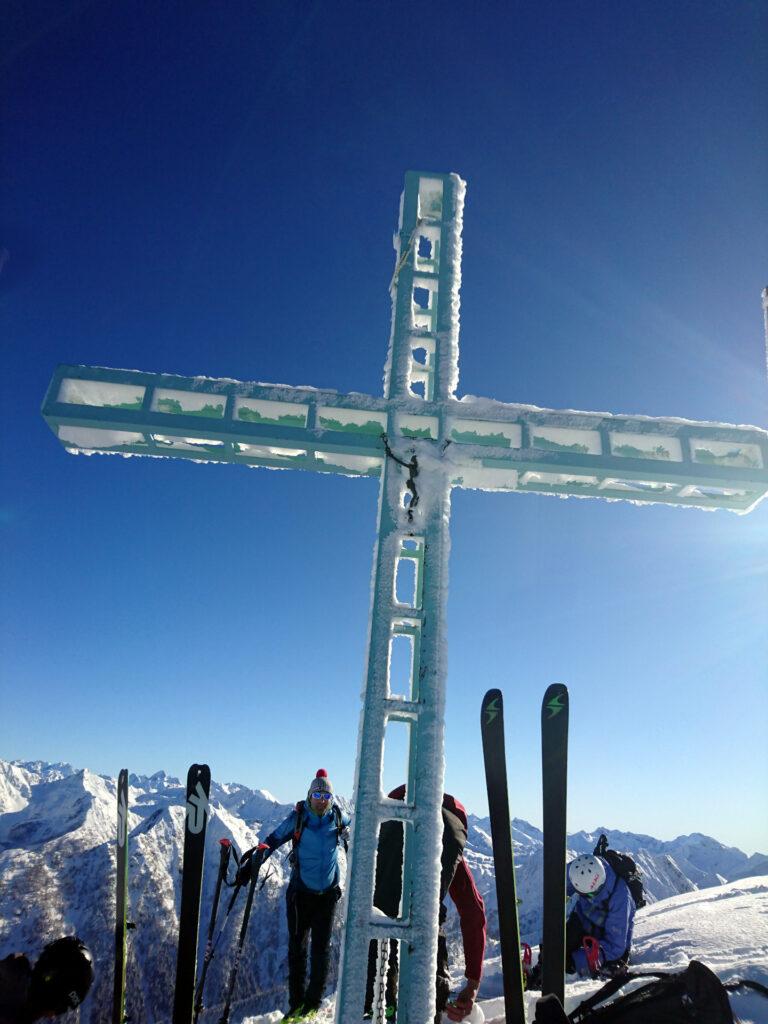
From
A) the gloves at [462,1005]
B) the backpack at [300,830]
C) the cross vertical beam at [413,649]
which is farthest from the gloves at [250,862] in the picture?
the cross vertical beam at [413,649]

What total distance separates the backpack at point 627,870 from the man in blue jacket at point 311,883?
2973mm

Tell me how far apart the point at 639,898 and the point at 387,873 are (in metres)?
4.26

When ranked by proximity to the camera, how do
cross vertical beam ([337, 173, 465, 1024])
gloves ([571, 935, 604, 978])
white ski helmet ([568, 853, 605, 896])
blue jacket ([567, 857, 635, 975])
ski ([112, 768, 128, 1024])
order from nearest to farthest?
cross vertical beam ([337, 173, 465, 1024])
ski ([112, 768, 128, 1024])
gloves ([571, 935, 604, 978])
blue jacket ([567, 857, 635, 975])
white ski helmet ([568, 853, 605, 896])

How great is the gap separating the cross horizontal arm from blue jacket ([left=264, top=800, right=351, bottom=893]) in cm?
414

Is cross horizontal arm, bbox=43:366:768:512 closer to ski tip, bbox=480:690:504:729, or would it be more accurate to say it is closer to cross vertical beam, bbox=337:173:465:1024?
cross vertical beam, bbox=337:173:465:1024

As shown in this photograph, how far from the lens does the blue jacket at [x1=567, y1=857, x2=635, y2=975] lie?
19.2ft

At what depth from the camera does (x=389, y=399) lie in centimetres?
492

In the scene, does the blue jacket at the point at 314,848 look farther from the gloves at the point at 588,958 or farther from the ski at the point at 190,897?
the gloves at the point at 588,958

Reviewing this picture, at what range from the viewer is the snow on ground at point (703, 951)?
4305 millimetres

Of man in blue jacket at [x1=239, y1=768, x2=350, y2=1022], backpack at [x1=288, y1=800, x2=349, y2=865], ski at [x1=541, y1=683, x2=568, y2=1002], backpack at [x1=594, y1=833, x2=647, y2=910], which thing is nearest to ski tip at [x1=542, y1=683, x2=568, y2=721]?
ski at [x1=541, y1=683, x2=568, y2=1002]

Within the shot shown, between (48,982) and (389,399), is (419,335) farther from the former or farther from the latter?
(48,982)

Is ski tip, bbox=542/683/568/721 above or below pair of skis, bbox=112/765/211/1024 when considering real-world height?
above

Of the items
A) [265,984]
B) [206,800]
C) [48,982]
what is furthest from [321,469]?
[265,984]

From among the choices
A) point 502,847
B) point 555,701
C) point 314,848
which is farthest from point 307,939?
point 555,701
